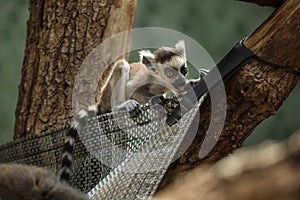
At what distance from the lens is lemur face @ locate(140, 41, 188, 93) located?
135 inches

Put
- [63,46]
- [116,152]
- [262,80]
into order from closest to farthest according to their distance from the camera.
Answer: [262,80] < [116,152] < [63,46]

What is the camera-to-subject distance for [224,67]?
249 cm

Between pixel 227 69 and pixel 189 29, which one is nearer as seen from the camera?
pixel 227 69

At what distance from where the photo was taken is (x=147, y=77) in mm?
3555

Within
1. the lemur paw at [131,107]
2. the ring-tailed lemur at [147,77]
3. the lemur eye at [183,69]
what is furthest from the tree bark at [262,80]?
the lemur eye at [183,69]

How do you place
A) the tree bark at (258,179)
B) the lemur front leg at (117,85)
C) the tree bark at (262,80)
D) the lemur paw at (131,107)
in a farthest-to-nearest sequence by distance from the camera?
1. the lemur front leg at (117,85)
2. the lemur paw at (131,107)
3. the tree bark at (262,80)
4. the tree bark at (258,179)

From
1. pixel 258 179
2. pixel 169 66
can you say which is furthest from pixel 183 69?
pixel 258 179

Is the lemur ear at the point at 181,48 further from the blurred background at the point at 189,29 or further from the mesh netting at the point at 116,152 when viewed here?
the blurred background at the point at 189,29

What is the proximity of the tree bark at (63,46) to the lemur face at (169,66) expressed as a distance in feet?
0.83

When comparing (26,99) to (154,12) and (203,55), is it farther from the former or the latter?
(154,12)

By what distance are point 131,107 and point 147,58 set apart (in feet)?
2.39

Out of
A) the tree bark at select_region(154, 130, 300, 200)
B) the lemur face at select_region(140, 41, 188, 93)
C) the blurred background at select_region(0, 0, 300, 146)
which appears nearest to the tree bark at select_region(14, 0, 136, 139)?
Answer: the lemur face at select_region(140, 41, 188, 93)

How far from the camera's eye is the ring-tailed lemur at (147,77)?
3324 millimetres

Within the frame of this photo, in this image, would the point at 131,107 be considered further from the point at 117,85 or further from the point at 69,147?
the point at 117,85
